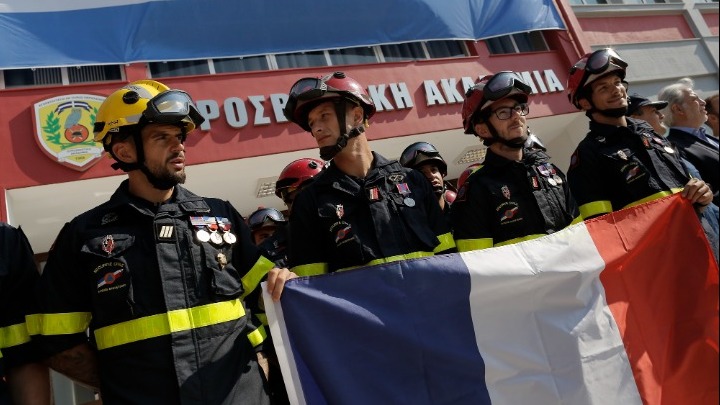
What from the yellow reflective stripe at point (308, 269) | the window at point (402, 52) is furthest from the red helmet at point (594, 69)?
the window at point (402, 52)

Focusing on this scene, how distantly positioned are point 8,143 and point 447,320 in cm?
824

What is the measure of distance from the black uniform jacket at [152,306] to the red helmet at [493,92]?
2.05 meters

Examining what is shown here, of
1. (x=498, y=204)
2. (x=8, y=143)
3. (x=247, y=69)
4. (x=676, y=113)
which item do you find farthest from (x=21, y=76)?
(x=676, y=113)

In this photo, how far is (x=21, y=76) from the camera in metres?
8.83

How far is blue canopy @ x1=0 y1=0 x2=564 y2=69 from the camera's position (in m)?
6.48

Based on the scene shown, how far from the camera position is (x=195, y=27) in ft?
23.2

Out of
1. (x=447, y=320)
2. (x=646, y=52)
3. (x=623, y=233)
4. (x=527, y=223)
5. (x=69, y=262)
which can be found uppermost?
(x=646, y=52)

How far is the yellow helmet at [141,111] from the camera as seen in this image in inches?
108

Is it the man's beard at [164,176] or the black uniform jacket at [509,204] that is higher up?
the man's beard at [164,176]

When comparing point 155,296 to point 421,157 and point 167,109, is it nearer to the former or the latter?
point 167,109

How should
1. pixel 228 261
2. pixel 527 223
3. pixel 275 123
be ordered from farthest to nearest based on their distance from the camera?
pixel 275 123, pixel 527 223, pixel 228 261

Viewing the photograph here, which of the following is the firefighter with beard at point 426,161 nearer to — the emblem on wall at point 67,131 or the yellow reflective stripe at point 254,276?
the yellow reflective stripe at point 254,276

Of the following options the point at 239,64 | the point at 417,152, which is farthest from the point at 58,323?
the point at 239,64

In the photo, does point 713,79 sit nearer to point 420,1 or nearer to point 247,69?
point 420,1
